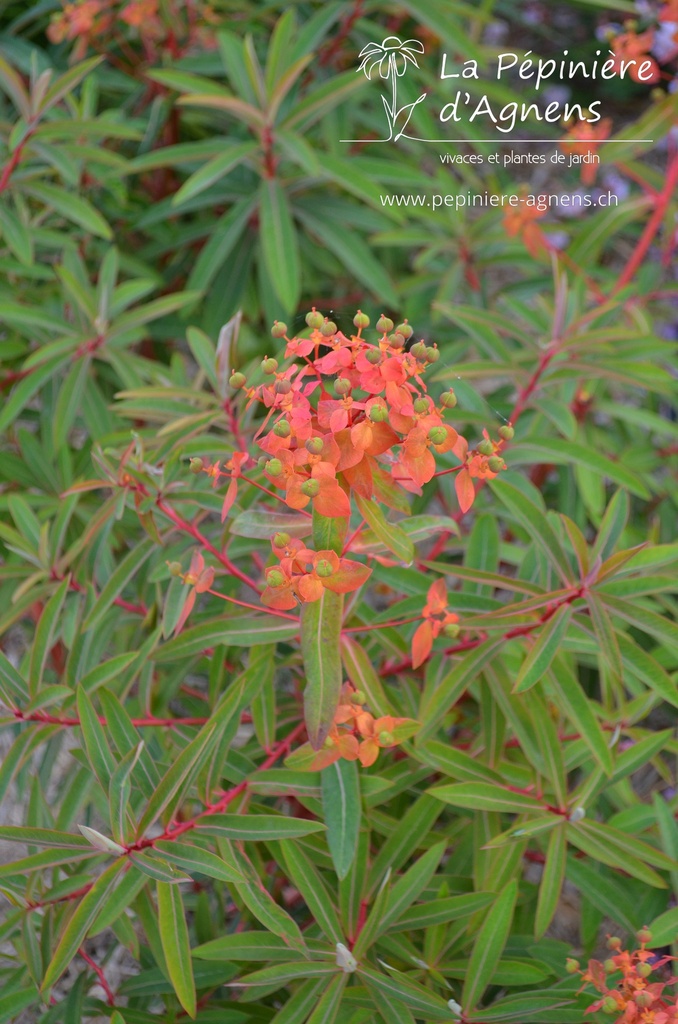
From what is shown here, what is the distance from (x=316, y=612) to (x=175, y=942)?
307 mm

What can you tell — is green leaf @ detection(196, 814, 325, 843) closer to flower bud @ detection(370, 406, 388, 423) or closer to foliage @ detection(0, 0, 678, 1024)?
foliage @ detection(0, 0, 678, 1024)

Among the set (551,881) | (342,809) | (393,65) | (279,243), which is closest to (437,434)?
(342,809)

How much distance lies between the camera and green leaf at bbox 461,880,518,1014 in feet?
2.78

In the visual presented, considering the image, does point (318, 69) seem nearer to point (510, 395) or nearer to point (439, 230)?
point (439, 230)

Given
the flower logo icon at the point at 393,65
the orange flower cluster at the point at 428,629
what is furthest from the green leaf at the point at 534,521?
the flower logo icon at the point at 393,65

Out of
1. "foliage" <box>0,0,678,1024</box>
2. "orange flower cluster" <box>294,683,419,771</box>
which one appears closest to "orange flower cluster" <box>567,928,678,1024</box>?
"foliage" <box>0,0,678,1024</box>

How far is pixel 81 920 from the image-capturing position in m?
0.74

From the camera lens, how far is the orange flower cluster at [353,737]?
78 cm

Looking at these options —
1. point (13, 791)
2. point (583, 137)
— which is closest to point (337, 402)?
point (583, 137)

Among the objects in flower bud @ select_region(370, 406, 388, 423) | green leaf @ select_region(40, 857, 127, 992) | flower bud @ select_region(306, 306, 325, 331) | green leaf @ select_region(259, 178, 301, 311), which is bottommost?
green leaf @ select_region(40, 857, 127, 992)

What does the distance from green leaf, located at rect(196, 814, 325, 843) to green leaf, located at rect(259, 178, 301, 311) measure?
838 mm

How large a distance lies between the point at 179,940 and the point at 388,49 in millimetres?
1550

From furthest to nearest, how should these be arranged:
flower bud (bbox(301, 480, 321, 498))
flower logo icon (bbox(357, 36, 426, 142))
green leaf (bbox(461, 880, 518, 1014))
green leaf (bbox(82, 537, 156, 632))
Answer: flower logo icon (bbox(357, 36, 426, 142)) → green leaf (bbox(82, 537, 156, 632)) → green leaf (bbox(461, 880, 518, 1014)) → flower bud (bbox(301, 480, 321, 498))

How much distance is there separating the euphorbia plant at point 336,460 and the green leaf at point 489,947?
264 millimetres
